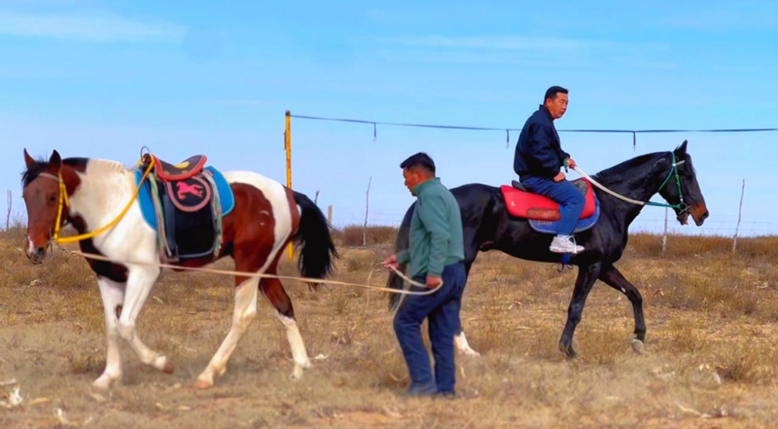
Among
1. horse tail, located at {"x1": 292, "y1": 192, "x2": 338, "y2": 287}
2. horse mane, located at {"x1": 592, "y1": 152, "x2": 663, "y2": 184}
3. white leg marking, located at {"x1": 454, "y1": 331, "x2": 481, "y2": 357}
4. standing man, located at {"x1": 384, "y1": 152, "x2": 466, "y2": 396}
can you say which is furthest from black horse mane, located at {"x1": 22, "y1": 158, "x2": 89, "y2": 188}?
horse mane, located at {"x1": 592, "y1": 152, "x2": 663, "y2": 184}

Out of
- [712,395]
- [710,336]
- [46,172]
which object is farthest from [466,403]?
[710,336]

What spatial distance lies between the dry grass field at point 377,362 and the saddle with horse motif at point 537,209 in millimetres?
1173

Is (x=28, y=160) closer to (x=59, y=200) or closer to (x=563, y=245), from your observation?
(x=59, y=200)

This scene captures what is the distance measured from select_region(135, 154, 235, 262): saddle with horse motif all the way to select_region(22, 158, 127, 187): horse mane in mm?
177

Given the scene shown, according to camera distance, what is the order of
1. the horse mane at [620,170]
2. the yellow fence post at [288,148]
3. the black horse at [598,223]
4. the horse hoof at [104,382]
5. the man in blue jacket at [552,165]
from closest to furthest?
the horse hoof at [104,382] < the black horse at [598,223] < the man in blue jacket at [552,165] < the horse mane at [620,170] < the yellow fence post at [288,148]

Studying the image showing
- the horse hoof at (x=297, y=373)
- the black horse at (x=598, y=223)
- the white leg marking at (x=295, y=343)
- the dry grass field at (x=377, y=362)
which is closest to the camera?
the dry grass field at (x=377, y=362)

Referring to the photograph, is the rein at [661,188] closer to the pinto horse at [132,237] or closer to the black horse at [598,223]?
the black horse at [598,223]

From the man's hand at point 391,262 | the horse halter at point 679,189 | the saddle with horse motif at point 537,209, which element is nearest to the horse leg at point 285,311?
the man's hand at point 391,262

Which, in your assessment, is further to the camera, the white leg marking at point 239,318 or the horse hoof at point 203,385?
the white leg marking at point 239,318

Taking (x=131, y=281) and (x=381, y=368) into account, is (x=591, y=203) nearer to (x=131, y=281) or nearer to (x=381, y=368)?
(x=381, y=368)

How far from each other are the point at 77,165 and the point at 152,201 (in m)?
0.62

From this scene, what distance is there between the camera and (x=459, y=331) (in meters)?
8.65

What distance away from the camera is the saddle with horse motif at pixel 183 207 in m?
7.08

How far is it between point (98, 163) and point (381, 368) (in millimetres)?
2737
